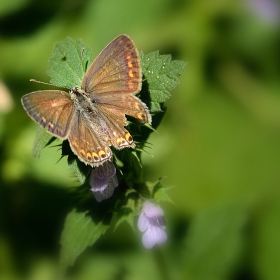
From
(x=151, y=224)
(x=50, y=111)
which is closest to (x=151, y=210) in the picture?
(x=151, y=224)

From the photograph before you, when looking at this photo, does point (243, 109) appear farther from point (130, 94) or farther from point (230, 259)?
point (130, 94)

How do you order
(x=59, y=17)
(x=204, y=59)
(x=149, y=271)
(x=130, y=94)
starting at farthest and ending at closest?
(x=204, y=59) < (x=59, y=17) < (x=149, y=271) < (x=130, y=94)

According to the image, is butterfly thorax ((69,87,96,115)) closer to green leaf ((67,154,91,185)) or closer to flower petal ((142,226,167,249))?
green leaf ((67,154,91,185))

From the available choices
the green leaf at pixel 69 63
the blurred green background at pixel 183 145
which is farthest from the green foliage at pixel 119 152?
the blurred green background at pixel 183 145

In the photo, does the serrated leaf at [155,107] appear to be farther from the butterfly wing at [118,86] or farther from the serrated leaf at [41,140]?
the serrated leaf at [41,140]

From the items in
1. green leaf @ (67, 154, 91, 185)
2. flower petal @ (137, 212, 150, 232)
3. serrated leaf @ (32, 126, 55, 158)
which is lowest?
flower petal @ (137, 212, 150, 232)

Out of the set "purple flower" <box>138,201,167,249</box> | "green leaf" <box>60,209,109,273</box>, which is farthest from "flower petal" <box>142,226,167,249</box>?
"green leaf" <box>60,209,109,273</box>

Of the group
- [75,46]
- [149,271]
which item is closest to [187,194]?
[149,271]
